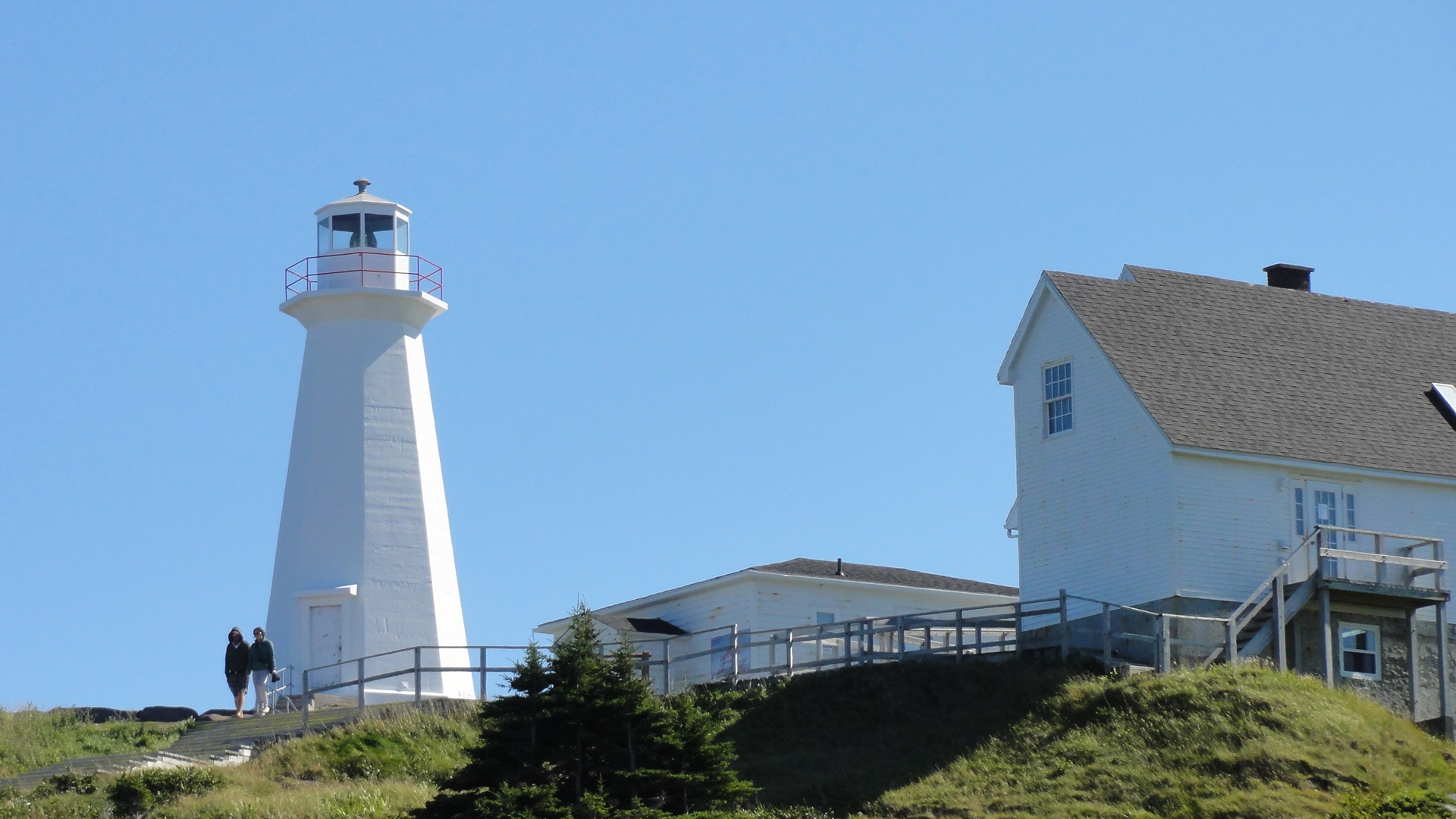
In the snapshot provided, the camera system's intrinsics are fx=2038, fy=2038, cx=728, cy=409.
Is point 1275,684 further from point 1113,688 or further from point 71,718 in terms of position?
point 71,718

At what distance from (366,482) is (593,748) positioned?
17136 mm

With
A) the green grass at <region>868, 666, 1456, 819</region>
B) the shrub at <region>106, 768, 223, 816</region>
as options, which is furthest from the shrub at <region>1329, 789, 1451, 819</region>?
the shrub at <region>106, 768, 223, 816</region>

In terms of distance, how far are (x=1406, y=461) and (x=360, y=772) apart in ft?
59.8

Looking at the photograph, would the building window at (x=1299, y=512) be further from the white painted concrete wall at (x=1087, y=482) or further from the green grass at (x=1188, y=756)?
the green grass at (x=1188, y=756)

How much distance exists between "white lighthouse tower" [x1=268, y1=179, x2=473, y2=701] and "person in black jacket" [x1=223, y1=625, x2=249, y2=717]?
2.91 meters

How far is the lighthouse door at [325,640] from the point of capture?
38969mm

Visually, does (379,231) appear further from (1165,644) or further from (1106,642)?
(1165,644)

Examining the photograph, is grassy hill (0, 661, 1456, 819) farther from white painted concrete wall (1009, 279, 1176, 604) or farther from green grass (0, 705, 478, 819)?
white painted concrete wall (1009, 279, 1176, 604)

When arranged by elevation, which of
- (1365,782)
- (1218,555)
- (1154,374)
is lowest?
(1365,782)

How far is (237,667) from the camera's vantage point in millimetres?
36031

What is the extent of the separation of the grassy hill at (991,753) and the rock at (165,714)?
23.3 ft

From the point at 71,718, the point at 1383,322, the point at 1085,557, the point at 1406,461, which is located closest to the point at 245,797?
the point at 71,718

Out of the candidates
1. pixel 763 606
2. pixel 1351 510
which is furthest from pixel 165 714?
pixel 1351 510

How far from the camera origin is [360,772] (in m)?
30.1
